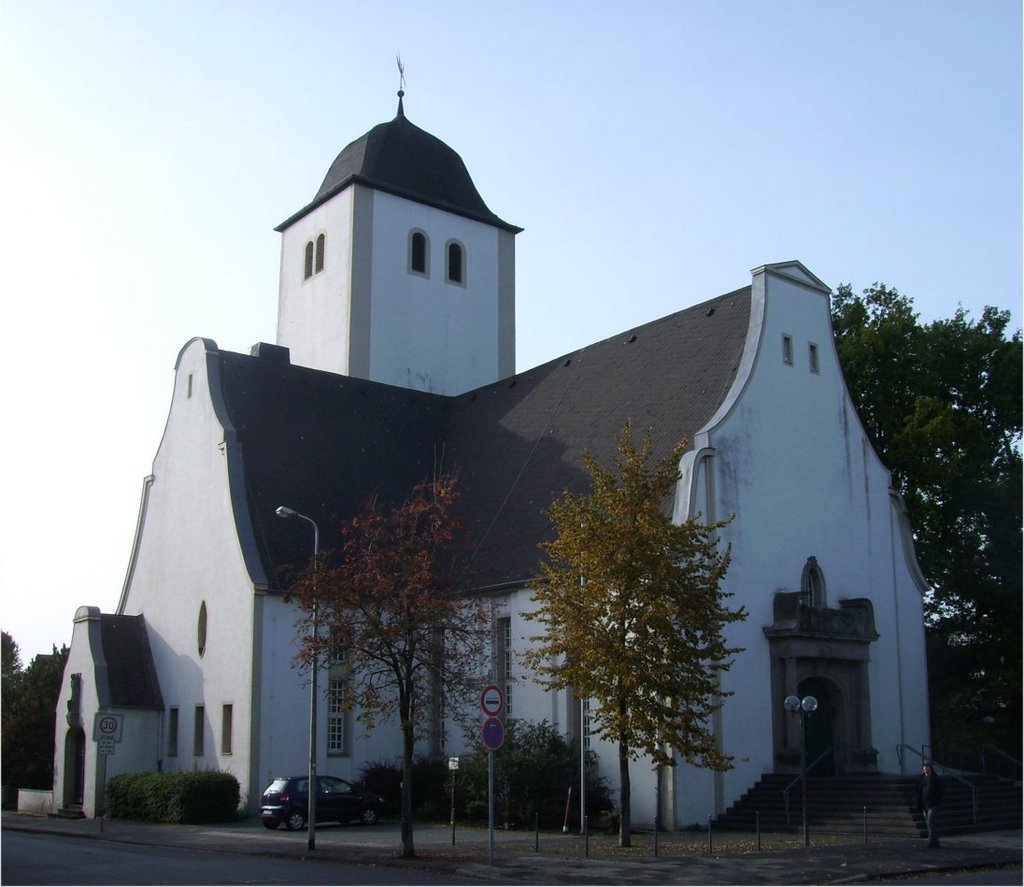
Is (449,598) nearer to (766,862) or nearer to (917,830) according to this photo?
(766,862)

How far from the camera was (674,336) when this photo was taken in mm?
33844

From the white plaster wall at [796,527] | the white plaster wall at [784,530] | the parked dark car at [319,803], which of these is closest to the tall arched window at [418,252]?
the white plaster wall at [784,530]

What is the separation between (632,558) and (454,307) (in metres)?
23.6

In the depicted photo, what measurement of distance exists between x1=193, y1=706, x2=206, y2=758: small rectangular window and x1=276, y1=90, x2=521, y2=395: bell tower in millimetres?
13109

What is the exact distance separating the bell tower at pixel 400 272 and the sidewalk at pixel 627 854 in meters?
19.5

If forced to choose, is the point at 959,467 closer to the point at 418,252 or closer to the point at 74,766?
the point at 418,252

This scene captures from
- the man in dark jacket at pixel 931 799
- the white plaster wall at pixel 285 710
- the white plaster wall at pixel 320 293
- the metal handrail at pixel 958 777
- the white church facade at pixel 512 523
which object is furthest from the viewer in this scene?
the white plaster wall at pixel 320 293

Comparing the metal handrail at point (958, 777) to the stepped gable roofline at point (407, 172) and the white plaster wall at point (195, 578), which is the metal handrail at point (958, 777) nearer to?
the white plaster wall at point (195, 578)

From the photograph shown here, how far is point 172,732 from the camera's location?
35.1 meters

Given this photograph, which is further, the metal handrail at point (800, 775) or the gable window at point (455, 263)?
the gable window at point (455, 263)

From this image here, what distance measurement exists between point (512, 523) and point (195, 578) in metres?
9.28

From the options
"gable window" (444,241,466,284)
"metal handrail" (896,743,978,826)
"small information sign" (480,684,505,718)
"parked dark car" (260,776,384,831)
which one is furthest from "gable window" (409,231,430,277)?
"small information sign" (480,684,505,718)

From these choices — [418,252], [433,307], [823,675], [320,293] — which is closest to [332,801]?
[823,675]

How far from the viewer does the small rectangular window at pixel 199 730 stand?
111ft
